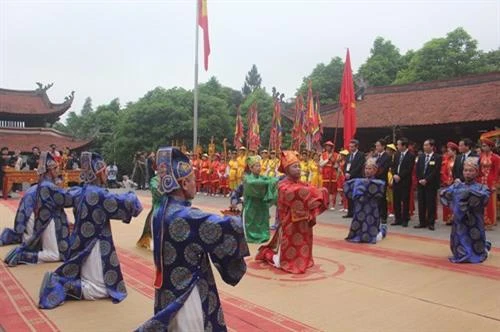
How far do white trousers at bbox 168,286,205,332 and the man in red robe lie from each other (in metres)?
2.85

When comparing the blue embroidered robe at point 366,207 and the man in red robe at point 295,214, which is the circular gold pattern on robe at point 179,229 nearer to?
the man in red robe at point 295,214

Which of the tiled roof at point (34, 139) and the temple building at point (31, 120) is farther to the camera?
the temple building at point (31, 120)

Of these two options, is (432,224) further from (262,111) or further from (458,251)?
(262,111)

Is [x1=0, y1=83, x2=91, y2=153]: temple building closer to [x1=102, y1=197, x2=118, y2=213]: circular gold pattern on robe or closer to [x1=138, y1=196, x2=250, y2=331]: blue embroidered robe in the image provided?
[x1=102, y1=197, x2=118, y2=213]: circular gold pattern on robe

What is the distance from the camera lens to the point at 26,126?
2683 centimetres

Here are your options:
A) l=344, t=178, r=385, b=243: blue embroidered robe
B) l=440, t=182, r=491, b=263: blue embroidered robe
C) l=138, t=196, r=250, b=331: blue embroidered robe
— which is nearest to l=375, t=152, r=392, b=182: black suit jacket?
l=344, t=178, r=385, b=243: blue embroidered robe

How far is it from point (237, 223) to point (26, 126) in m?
26.9

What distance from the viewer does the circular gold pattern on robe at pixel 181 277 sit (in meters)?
2.95

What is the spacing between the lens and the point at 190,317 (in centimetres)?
292

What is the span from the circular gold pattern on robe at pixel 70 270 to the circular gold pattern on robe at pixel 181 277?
2126 millimetres

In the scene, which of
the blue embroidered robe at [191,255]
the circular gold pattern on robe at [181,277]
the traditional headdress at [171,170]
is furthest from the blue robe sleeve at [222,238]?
the traditional headdress at [171,170]

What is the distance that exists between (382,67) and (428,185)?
81.6ft

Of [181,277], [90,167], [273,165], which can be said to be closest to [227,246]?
[181,277]

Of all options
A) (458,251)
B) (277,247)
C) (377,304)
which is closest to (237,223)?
(377,304)
